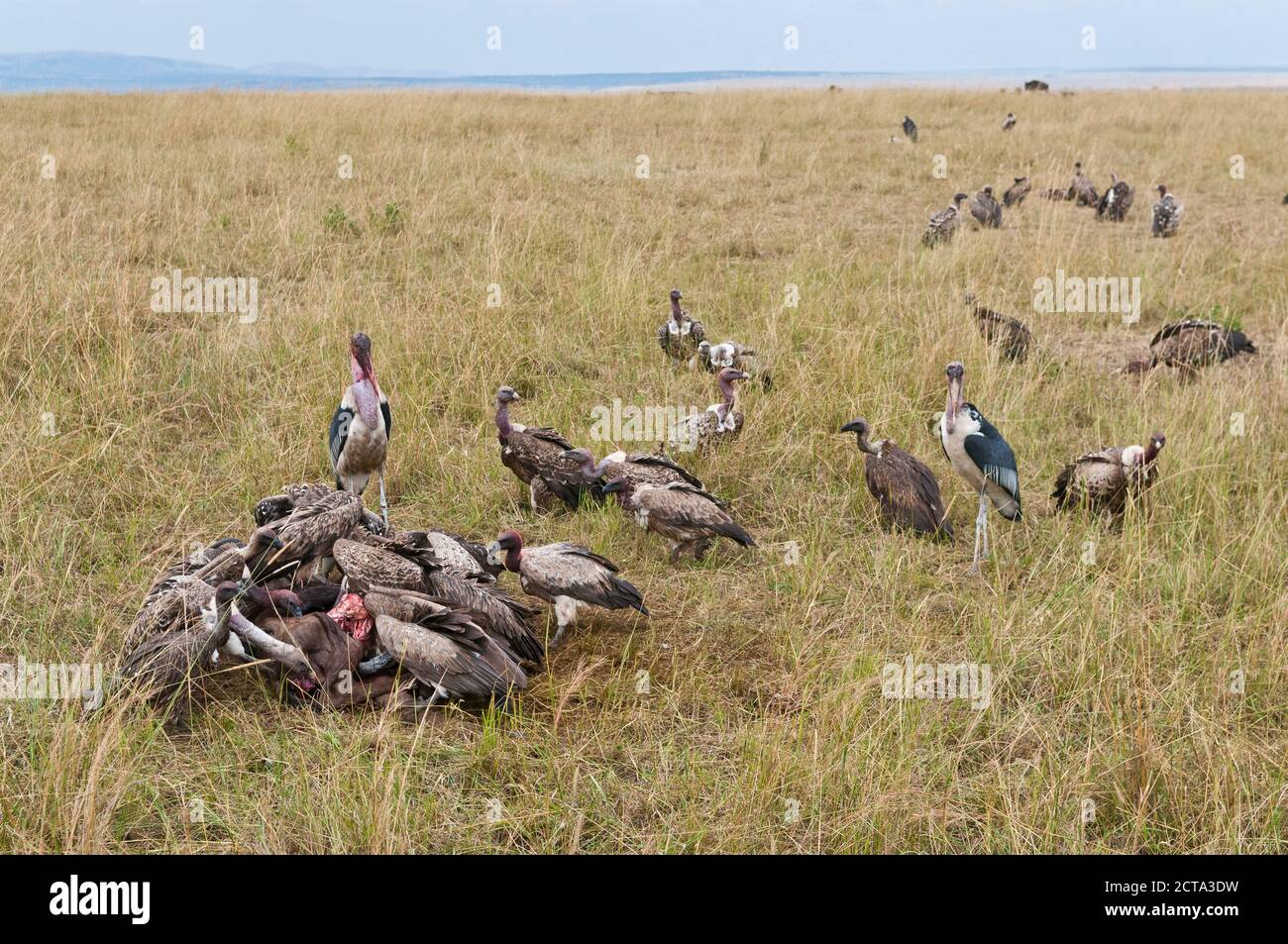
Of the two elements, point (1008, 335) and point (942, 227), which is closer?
point (1008, 335)

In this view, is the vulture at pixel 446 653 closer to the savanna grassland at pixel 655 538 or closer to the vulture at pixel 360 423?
the savanna grassland at pixel 655 538

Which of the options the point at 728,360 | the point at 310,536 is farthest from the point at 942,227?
the point at 310,536

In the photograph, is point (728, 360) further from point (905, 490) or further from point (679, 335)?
point (905, 490)

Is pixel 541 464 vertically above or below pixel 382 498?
above

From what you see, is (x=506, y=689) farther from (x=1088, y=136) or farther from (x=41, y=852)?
(x=1088, y=136)

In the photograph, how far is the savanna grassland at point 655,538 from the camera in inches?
147

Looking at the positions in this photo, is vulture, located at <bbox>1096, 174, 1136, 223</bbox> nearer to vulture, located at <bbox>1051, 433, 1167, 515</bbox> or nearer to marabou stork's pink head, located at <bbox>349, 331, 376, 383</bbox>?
vulture, located at <bbox>1051, 433, 1167, 515</bbox>

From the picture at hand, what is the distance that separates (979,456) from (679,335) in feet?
10.7

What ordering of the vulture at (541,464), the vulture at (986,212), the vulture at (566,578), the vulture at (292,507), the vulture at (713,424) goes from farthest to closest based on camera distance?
the vulture at (986,212), the vulture at (713,424), the vulture at (541,464), the vulture at (292,507), the vulture at (566,578)

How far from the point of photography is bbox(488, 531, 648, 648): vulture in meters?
5.06

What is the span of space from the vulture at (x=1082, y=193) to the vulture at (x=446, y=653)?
43.4ft

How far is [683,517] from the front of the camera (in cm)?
577

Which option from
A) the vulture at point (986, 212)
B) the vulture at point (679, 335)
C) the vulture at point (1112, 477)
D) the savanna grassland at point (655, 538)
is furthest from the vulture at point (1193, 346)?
the vulture at point (986, 212)
